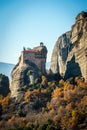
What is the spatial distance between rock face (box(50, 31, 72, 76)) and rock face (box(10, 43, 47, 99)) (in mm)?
34054

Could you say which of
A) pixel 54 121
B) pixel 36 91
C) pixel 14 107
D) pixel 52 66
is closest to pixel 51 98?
pixel 36 91

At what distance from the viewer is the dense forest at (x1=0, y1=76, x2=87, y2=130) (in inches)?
3278

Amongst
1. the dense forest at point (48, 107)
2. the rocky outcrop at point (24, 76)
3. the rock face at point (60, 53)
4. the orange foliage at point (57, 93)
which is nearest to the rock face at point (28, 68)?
the rocky outcrop at point (24, 76)

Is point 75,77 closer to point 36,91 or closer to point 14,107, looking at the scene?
point 36,91

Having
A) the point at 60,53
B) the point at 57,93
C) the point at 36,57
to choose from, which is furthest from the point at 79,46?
the point at 60,53

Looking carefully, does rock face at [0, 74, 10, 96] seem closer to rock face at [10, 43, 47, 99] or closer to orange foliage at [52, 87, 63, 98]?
rock face at [10, 43, 47, 99]

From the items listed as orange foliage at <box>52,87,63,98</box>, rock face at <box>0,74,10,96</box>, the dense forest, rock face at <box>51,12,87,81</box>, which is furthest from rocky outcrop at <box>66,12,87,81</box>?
rock face at <box>0,74,10,96</box>

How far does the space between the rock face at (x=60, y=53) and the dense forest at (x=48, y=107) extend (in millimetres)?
39989

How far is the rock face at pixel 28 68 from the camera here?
379 ft

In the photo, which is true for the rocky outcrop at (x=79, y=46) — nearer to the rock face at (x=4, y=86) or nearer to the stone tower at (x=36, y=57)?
the stone tower at (x=36, y=57)

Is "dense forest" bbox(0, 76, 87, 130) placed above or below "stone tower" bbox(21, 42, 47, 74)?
below

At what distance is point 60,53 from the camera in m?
158

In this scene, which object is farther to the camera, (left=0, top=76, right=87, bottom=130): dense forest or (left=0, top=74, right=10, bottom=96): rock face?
(left=0, top=74, right=10, bottom=96): rock face

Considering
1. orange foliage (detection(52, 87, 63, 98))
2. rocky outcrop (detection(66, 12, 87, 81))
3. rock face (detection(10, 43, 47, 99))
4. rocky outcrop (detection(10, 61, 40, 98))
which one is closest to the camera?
orange foliage (detection(52, 87, 63, 98))
